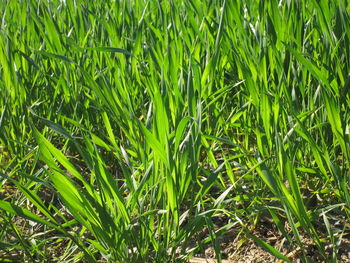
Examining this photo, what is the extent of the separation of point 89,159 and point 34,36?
2.84ft

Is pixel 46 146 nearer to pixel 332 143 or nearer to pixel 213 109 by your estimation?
pixel 213 109

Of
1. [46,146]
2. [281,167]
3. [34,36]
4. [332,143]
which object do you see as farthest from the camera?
[34,36]

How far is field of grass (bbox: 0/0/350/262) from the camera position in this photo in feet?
3.31

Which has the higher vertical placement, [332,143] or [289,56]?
[289,56]

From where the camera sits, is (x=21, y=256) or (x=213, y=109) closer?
(x=21, y=256)

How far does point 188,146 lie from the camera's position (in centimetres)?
104

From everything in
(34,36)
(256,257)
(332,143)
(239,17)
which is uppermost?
(239,17)

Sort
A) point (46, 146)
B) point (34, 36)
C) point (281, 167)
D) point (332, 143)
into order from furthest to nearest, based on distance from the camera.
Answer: point (34, 36) < point (332, 143) < point (281, 167) < point (46, 146)

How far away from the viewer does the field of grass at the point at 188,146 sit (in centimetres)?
101

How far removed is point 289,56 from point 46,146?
0.71 metres

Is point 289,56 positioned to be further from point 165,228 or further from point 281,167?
point 165,228

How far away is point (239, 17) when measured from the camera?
1417mm

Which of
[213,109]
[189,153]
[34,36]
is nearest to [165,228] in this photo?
[189,153]

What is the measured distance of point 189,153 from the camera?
1.04 meters
